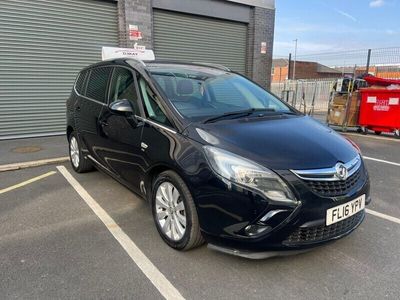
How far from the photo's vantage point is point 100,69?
4.59m

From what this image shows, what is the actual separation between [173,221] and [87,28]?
26.3 feet

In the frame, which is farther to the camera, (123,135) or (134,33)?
(134,33)

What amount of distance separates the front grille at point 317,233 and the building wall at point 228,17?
28.9 ft

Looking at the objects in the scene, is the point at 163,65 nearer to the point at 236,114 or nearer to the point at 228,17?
the point at 236,114

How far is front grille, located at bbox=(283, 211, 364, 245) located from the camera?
249 cm

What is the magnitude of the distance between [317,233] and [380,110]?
781 centimetres

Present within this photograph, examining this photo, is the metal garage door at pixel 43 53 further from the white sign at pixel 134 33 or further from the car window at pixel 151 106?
the car window at pixel 151 106

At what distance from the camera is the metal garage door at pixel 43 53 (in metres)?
8.37

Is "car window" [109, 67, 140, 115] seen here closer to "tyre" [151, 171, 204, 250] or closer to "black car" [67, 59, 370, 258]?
"black car" [67, 59, 370, 258]

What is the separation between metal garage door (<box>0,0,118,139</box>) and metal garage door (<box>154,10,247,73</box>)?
1.69 meters

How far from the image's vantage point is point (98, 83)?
4.53 m

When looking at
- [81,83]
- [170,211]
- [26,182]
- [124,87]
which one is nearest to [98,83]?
[81,83]

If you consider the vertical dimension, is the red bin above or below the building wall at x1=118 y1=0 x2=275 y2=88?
below

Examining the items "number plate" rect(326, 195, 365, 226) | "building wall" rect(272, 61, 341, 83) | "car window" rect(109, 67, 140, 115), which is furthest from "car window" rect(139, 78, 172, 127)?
"building wall" rect(272, 61, 341, 83)
